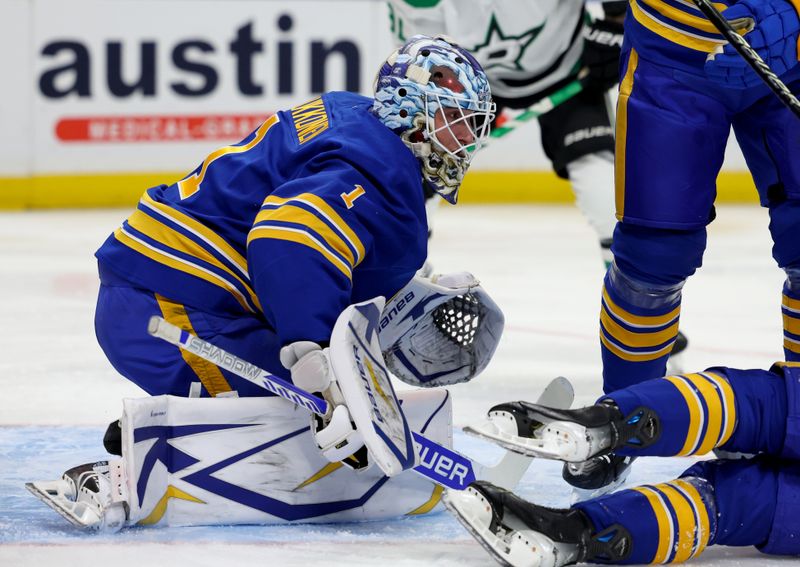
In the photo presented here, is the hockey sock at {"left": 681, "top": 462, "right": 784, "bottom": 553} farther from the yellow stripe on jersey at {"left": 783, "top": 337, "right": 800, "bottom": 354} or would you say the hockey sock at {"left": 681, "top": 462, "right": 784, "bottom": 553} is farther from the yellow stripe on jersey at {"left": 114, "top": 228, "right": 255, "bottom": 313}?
the yellow stripe on jersey at {"left": 114, "top": 228, "right": 255, "bottom": 313}

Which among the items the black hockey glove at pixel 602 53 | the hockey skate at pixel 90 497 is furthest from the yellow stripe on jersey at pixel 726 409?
the black hockey glove at pixel 602 53

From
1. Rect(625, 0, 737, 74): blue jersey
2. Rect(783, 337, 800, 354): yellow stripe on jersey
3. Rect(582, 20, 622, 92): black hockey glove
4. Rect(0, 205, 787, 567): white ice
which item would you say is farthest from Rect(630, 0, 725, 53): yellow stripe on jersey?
Rect(582, 20, 622, 92): black hockey glove

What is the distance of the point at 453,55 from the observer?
235cm

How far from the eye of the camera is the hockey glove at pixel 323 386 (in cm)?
205

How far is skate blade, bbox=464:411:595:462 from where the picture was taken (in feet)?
6.04

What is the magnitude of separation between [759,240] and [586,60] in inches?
102

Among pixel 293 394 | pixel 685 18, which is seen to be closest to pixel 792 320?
pixel 685 18

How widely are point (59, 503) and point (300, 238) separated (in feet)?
1.68

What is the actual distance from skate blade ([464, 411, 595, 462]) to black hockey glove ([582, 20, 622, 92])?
204 centimetres

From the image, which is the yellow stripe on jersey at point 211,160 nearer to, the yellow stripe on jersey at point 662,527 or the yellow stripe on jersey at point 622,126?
the yellow stripe on jersey at point 622,126

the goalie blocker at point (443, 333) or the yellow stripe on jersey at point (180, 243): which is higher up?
the yellow stripe on jersey at point (180, 243)

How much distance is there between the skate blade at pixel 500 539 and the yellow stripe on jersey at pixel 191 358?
0.60 metres

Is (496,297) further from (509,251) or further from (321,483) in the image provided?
(321,483)

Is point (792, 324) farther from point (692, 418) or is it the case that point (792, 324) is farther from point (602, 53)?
point (602, 53)
